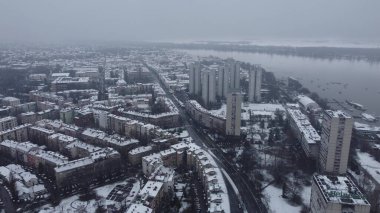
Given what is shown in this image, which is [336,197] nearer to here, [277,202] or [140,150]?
[277,202]

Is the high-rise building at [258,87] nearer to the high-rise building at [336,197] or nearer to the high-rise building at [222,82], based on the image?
the high-rise building at [222,82]

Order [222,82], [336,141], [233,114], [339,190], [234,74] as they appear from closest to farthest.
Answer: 1. [339,190]
2. [336,141]
3. [233,114]
4. [222,82]
5. [234,74]

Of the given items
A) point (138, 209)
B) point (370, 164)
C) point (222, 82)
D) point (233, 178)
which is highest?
point (222, 82)

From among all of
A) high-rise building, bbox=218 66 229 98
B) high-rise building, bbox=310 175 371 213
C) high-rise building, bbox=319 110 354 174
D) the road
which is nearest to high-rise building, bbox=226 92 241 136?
the road

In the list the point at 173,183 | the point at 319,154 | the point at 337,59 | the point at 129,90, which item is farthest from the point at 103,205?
the point at 337,59

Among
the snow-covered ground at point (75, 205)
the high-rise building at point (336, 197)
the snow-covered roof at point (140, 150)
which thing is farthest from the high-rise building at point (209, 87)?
the high-rise building at point (336, 197)

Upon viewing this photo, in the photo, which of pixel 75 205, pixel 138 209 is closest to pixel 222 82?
pixel 75 205
